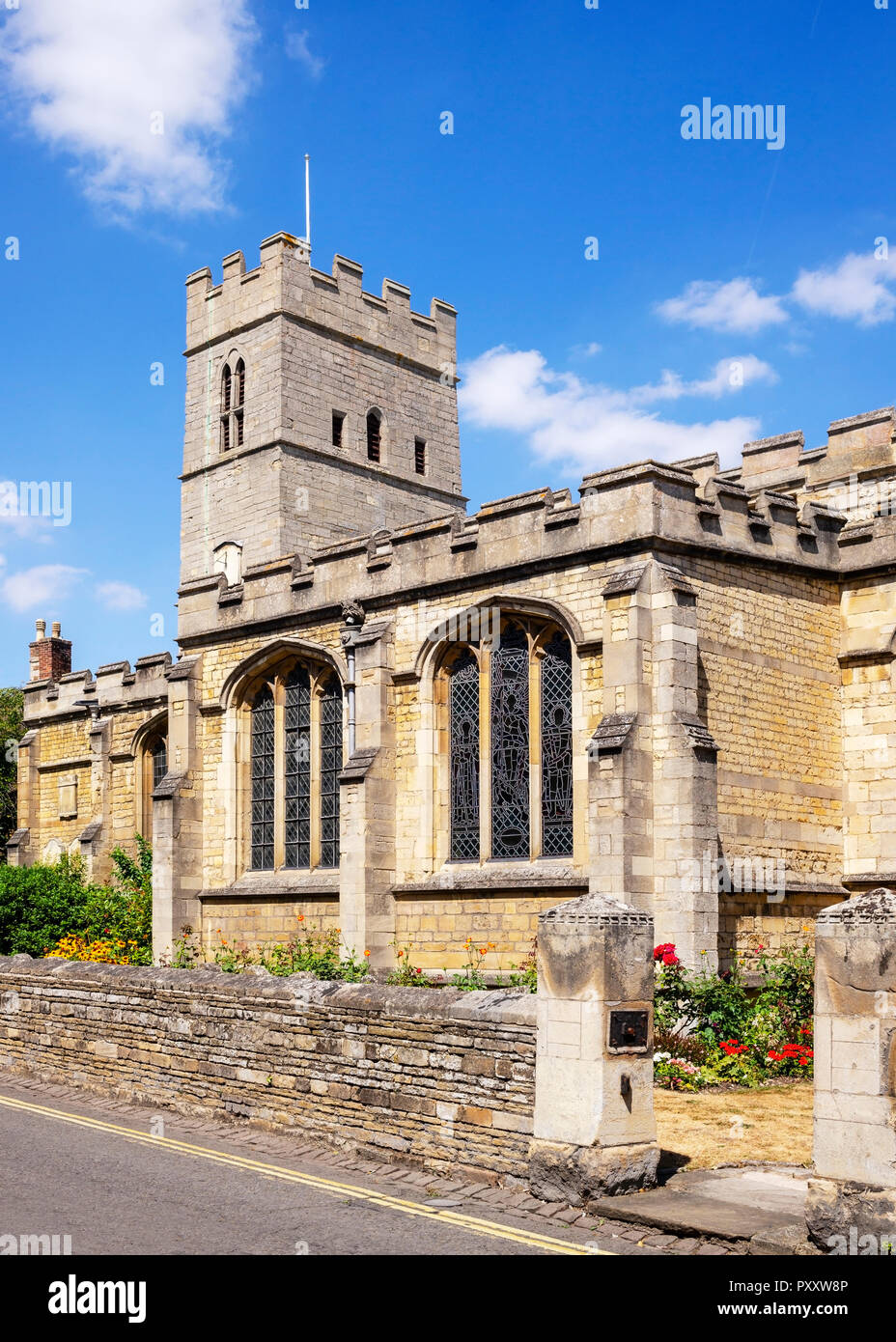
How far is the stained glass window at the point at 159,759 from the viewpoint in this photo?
2872cm

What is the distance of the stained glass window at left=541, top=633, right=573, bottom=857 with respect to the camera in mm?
16953

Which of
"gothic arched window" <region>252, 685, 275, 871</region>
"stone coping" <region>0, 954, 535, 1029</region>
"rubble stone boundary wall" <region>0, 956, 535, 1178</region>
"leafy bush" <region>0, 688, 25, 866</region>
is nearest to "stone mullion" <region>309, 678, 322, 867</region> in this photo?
"gothic arched window" <region>252, 685, 275, 871</region>

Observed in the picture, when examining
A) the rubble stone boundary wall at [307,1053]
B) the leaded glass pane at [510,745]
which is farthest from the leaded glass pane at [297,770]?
the rubble stone boundary wall at [307,1053]

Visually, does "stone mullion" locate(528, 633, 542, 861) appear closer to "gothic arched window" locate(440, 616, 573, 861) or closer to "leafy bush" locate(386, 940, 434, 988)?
"gothic arched window" locate(440, 616, 573, 861)

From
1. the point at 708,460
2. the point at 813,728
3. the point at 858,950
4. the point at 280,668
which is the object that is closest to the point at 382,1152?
the point at 858,950

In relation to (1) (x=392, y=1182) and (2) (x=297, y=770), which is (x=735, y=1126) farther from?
A: (2) (x=297, y=770)

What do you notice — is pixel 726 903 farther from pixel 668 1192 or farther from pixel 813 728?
pixel 668 1192

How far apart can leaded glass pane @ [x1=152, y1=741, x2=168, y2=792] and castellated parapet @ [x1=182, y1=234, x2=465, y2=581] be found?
5.14 metres

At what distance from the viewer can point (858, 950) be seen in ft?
23.7

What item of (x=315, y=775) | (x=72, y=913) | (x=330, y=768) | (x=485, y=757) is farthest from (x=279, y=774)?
(x=72, y=913)

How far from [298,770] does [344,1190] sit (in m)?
12.2

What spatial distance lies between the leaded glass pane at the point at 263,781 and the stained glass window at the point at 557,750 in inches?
230

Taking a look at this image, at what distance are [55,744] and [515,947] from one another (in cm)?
1896

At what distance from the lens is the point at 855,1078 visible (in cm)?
716
